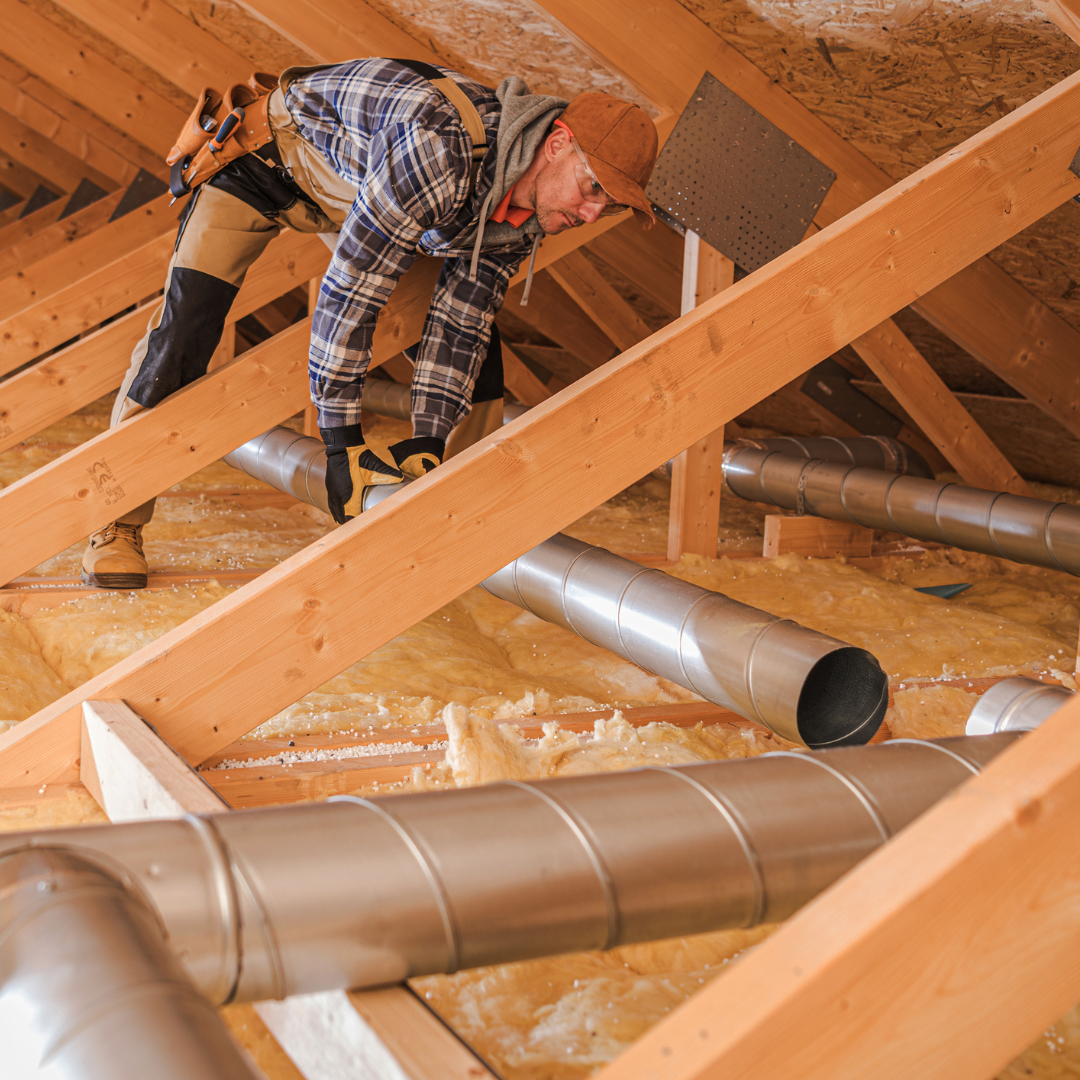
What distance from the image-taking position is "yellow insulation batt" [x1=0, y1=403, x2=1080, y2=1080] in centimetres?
115

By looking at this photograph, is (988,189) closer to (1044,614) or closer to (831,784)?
(831,784)

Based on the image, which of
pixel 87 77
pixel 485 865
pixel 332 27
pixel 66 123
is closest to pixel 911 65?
pixel 332 27

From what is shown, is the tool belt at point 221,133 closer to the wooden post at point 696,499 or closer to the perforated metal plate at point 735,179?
the perforated metal plate at point 735,179

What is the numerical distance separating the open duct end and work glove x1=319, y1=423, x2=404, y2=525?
2.86 feet

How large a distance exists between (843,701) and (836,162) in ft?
5.50

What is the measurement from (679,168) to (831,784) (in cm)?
184

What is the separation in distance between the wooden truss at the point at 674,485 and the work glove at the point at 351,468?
1.49ft

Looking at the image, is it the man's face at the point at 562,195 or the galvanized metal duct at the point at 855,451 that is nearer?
the man's face at the point at 562,195

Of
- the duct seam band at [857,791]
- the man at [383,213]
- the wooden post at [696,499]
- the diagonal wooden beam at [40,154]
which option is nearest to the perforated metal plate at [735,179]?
the wooden post at [696,499]

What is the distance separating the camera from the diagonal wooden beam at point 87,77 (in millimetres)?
4281

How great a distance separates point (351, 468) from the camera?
1.99 m

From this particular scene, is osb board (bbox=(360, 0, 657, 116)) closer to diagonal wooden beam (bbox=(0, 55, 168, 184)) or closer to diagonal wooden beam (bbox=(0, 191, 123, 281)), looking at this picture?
diagonal wooden beam (bbox=(0, 55, 168, 184))

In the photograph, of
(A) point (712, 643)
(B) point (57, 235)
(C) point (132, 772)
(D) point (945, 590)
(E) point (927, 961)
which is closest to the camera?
(E) point (927, 961)

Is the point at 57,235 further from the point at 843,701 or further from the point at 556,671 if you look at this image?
the point at 843,701
